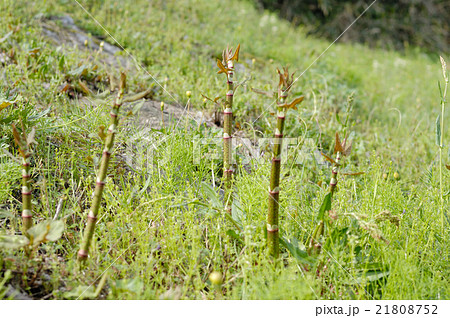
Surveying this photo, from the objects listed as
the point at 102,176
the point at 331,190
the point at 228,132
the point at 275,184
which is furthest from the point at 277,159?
the point at 102,176

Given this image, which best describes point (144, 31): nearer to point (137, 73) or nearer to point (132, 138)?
point (137, 73)

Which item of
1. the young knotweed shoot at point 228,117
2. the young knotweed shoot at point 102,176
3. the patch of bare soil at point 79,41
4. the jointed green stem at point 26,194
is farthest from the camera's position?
the patch of bare soil at point 79,41

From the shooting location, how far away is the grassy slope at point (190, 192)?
1.33 m

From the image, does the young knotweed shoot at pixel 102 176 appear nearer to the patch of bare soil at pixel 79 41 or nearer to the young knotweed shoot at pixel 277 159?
the young knotweed shoot at pixel 277 159

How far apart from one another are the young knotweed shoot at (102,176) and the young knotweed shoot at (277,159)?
44cm

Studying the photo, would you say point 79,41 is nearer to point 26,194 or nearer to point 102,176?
point 26,194

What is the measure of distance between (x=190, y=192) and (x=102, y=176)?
1.46ft

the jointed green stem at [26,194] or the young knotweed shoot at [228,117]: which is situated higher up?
the young knotweed shoot at [228,117]

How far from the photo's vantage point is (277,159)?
4.08 ft

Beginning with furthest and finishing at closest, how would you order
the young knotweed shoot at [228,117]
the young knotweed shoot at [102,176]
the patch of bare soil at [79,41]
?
the patch of bare soil at [79,41], the young knotweed shoot at [228,117], the young knotweed shoot at [102,176]

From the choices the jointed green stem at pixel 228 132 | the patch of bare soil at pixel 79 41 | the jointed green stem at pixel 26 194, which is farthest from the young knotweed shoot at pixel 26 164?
the patch of bare soil at pixel 79 41

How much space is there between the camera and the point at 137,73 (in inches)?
111

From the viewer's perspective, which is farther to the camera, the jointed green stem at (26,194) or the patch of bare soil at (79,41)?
the patch of bare soil at (79,41)

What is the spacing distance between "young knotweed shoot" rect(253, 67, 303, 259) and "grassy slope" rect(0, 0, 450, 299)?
0.05 metres
